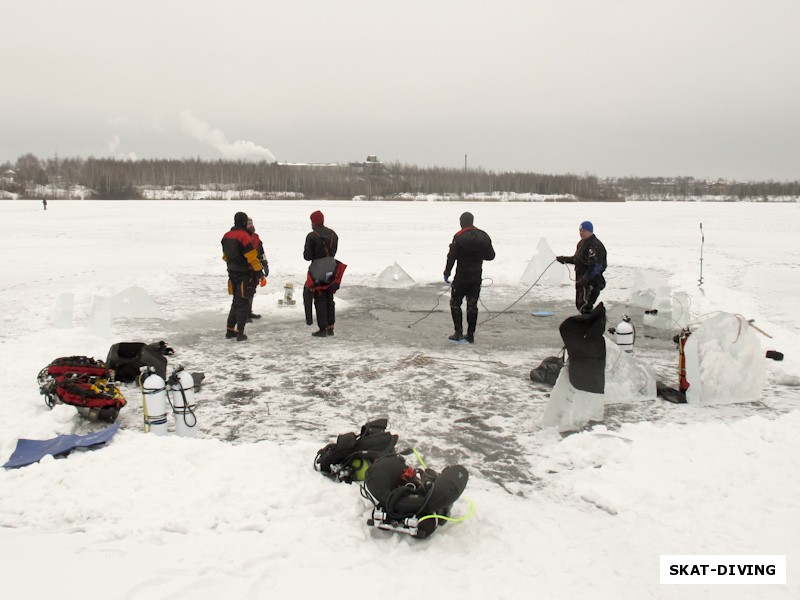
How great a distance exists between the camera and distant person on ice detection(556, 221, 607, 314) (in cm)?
782

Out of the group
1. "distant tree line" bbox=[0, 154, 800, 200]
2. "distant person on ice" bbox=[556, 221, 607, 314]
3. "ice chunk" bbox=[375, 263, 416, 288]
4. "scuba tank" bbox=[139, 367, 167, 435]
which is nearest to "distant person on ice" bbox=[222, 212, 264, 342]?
"scuba tank" bbox=[139, 367, 167, 435]

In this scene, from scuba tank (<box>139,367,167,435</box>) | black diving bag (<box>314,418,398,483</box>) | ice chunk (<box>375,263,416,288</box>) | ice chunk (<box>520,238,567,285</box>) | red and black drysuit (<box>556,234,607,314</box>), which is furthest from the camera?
ice chunk (<box>520,238,567,285</box>)

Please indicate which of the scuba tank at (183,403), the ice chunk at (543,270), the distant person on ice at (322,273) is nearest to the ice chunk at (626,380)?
the scuba tank at (183,403)

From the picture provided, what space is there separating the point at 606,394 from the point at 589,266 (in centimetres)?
298

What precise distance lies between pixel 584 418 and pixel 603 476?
3.20ft

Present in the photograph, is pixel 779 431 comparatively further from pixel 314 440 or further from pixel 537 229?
pixel 537 229

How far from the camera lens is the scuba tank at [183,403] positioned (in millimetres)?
4406

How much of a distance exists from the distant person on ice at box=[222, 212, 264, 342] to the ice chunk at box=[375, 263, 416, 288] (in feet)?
15.8

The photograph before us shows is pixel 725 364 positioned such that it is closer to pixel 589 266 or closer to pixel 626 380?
pixel 626 380

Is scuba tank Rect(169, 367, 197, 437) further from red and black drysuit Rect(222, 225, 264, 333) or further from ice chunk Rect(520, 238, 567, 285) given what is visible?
ice chunk Rect(520, 238, 567, 285)

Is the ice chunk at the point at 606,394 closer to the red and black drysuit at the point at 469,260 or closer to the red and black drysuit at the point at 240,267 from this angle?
the red and black drysuit at the point at 469,260

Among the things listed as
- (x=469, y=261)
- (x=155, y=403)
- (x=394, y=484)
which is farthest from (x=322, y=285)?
(x=394, y=484)

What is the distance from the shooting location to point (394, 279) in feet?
40.4

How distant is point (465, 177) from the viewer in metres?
102
